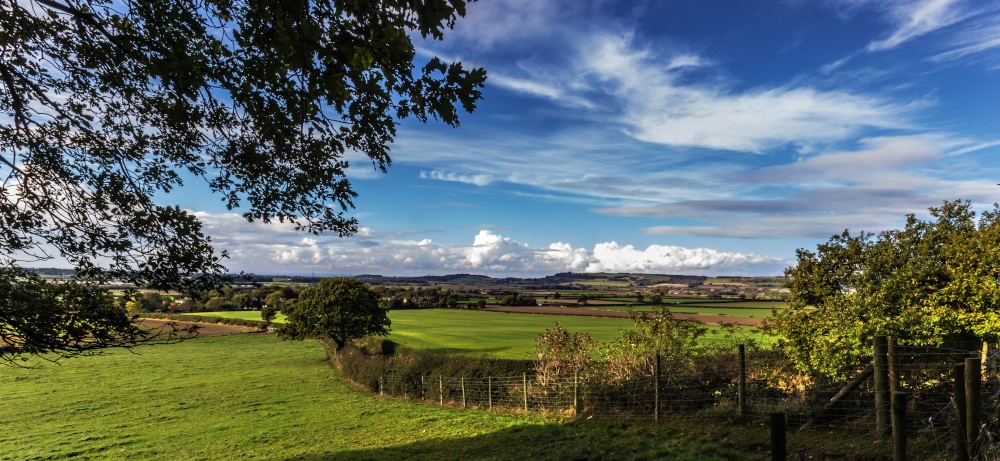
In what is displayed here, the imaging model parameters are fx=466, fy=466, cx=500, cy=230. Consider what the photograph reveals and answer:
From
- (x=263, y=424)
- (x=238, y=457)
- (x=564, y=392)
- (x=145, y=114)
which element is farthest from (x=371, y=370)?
(x=145, y=114)

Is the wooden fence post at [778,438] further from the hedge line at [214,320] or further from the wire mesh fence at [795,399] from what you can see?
the hedge line at [214,320]

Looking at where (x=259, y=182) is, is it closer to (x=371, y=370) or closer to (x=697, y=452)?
(x=697, y=452)

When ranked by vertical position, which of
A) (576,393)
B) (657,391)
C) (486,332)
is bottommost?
(486,332)

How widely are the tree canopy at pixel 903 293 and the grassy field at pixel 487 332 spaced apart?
19682mm

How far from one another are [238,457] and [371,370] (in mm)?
13287

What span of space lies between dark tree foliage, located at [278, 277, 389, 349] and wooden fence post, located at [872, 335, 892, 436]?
109 ft

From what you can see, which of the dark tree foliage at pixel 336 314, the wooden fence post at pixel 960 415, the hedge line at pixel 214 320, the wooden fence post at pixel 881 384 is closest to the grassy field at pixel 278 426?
the wooden fence post at pixel 881 384

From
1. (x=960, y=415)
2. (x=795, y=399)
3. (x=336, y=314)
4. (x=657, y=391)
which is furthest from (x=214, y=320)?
(x=960, y=415)

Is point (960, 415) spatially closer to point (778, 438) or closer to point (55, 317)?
point (778, 438)

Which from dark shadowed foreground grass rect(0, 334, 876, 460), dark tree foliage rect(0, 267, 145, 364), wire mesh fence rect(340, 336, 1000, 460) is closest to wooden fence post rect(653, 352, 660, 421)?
wire mesh fence rect(340, 336, 1000, 460)

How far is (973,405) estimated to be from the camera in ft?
14.1

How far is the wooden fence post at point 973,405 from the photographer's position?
4188mm

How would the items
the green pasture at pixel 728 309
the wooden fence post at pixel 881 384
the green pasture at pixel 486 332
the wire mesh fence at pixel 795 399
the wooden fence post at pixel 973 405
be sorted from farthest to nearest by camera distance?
the green pasture at pixel 728 309 → the green pasture at pixel 486 332 → the wire mesh fence at pixel 795 399 → the wooden fence post at pixel 881 384 → the wooden fence post at pixel 973 405

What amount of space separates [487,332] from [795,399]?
44.3 meters
